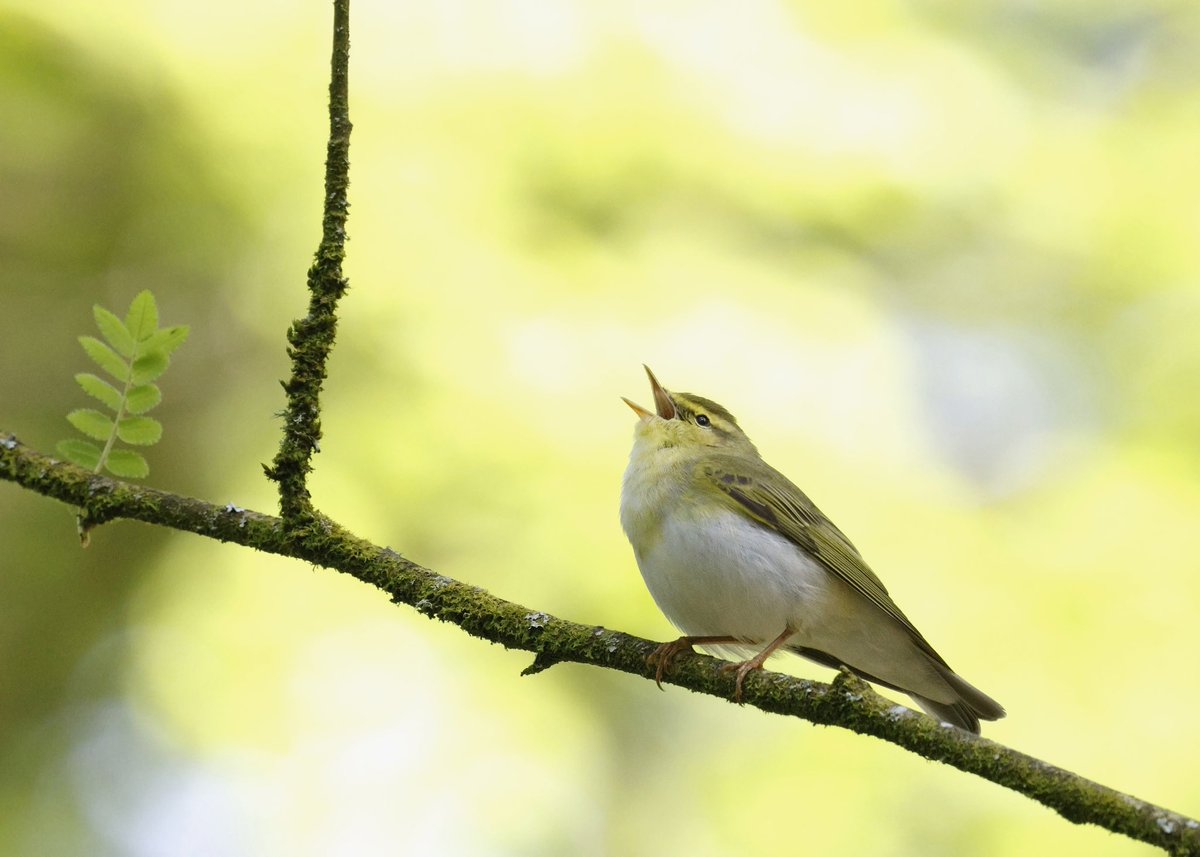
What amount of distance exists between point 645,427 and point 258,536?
8.96ft

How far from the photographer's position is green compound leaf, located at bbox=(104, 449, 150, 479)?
3.01 metres

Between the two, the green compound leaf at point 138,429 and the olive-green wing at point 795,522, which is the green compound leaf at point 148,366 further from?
the olive-green wing at point 795,522

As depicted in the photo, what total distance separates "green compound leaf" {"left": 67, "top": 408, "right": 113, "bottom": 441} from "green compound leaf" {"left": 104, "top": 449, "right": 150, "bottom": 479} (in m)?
0.06

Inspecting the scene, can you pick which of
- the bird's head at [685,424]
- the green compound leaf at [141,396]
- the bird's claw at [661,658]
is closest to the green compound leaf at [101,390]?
the green compound leaf at [141,396]

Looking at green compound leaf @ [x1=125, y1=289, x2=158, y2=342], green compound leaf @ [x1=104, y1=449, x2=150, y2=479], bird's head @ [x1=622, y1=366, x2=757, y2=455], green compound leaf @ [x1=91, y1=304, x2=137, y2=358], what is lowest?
green compound leaf @ [x1=104, y1=449, x2=150, y2=479]

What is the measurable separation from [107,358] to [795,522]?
2.85 meters

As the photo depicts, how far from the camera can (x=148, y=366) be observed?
3066 millimetres

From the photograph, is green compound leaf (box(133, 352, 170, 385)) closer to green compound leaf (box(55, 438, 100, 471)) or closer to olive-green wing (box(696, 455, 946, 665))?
green compound leaf (box(55, 438, 100, 471))

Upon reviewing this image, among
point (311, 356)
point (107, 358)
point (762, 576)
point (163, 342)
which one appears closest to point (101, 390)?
point (107, 358)

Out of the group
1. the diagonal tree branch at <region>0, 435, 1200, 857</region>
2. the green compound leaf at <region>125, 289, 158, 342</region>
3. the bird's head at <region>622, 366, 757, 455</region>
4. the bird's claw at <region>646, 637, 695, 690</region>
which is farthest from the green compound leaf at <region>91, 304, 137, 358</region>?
the bird's head at <region>622, 366, 757, 455</region>

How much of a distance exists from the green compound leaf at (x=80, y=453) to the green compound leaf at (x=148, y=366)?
0.21 metres

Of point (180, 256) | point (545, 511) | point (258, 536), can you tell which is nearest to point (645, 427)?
point (545, 511)

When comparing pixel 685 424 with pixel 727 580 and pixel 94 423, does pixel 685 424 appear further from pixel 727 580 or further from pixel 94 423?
pixel 94 423

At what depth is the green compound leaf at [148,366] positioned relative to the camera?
120 inches
